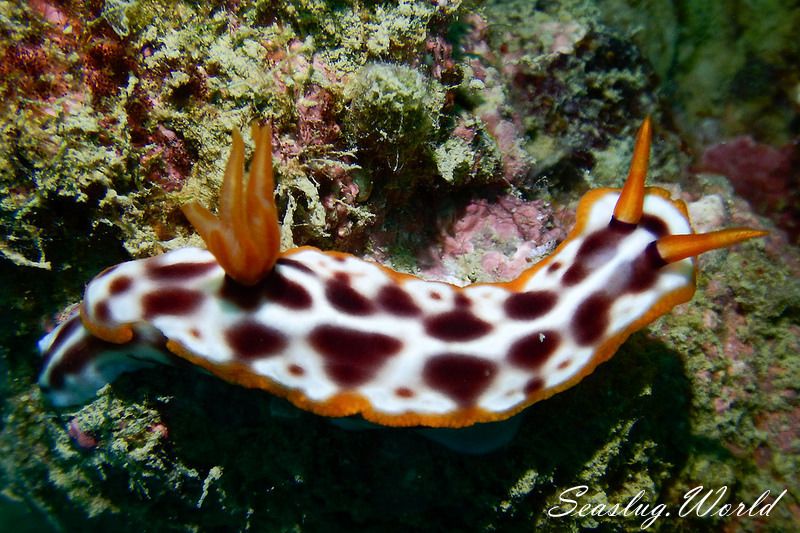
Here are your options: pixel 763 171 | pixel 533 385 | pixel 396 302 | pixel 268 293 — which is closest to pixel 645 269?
pixel 533 385

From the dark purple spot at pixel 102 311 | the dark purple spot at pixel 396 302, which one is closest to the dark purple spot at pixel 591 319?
the dark purple spot at pixel 396 302

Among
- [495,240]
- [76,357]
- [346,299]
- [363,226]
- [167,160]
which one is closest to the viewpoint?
[346,299]

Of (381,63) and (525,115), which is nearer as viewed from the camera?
(381,63)

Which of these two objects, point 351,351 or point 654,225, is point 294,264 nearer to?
point 351,351

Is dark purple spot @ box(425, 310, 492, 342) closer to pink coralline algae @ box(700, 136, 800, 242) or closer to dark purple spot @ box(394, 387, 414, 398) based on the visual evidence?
dark purple spot @ box(394, 387, 414, 398)

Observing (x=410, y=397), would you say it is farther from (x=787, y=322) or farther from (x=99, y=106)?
(x=787, y=322)

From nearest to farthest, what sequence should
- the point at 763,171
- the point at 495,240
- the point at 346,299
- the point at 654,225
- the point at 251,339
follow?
the point at 251,339
the point at 346,299
the point at 654,225
the point at 495,240
the point at 763,171

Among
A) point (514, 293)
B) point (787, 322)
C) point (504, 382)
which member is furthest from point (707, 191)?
point (504, 382)
